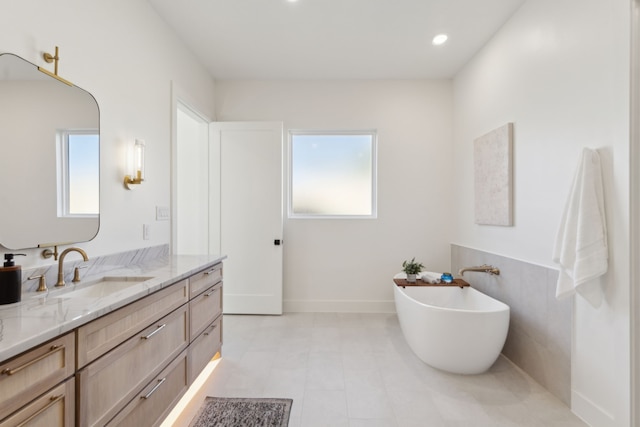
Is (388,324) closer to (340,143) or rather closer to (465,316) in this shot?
(465,316)

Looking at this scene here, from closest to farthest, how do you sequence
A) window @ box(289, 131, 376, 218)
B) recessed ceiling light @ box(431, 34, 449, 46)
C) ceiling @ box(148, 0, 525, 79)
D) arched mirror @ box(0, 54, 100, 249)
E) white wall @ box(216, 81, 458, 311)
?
arched mirror @ box(0, 54, 100, 249)
ceiling @ box(148, 0, 525, 79)
recessed ceiling light @ box(431, 34, 449, 46)
white wall @ box(216, 81, 458, 311)
window @ box(289, 131, 376, 218)

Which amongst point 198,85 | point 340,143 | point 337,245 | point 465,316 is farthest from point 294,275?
point 198,85

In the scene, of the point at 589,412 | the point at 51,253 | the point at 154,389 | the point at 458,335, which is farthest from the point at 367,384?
the point at 51,253

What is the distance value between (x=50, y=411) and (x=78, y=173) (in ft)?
3.92

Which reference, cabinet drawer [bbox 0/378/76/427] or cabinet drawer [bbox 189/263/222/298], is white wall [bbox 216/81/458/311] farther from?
cabinet drawer [bbox 0/378/76/427]

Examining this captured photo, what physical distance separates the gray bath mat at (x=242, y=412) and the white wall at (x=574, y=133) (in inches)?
69.5

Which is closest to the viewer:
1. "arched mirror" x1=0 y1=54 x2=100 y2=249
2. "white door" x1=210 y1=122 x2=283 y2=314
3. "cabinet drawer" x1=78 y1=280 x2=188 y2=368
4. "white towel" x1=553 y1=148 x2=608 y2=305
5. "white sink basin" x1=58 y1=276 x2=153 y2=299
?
"cabinet drawer" x1=78 y1=280 x2=188 y2=368

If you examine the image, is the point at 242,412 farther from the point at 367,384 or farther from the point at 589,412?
the point at 589,412

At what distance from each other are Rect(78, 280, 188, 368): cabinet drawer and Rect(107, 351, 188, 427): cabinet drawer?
0.99ft

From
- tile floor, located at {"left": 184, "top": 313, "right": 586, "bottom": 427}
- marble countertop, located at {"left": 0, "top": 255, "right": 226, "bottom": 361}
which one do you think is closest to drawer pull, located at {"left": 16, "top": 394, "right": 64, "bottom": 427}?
marble countertop, located at {"left": 0, "top": 255, "right": 226, "bottom": 361}

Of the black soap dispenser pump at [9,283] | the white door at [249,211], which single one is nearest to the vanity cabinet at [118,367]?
the black soap dispenser pump at [9,283]

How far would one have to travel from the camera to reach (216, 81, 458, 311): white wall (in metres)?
3.81

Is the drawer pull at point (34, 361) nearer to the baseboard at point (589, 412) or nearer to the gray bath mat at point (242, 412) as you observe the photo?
the gray bath mat at point (242, 412)

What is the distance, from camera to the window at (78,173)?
162cm
